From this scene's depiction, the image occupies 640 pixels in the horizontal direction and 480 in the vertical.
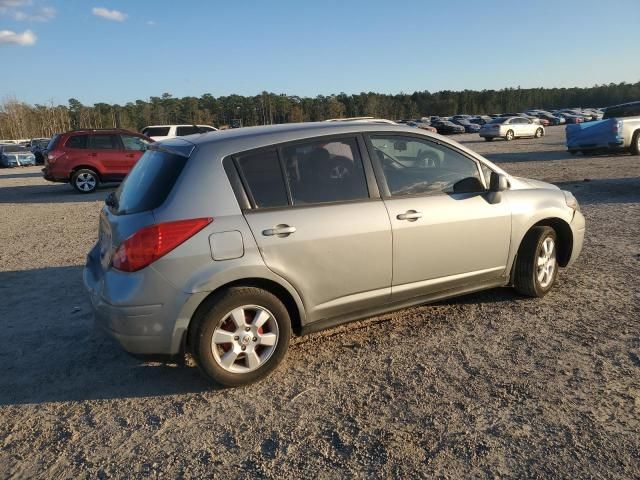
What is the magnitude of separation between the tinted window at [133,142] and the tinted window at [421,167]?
12950 mm

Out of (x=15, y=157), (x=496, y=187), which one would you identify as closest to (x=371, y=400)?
(x=496, y=187)

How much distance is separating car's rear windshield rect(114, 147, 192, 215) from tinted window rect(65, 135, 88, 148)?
12734mm

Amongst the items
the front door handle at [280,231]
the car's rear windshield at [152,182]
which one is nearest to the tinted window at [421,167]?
the front door handle at [280,231]

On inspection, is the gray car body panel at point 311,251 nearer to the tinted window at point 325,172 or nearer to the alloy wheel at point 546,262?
the tinted window at point 325,172

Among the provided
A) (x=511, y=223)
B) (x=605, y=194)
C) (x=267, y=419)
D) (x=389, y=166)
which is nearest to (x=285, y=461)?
(x=267, y=419)

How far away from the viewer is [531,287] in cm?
476

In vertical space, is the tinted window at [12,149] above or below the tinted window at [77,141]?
below

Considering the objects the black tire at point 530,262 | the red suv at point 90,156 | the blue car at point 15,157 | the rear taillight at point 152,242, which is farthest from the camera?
the blue car at point 15,157

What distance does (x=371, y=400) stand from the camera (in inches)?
130

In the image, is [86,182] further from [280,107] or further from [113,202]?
[280,107]

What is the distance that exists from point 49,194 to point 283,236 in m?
15.0

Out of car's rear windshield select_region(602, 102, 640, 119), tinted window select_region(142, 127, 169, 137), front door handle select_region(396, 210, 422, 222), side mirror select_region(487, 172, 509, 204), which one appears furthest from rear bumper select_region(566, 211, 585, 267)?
tinted window select_region(142, 127, 169, 137)

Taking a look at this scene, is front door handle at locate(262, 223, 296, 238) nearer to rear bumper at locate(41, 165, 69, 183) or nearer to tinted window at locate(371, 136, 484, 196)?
tinted window at locate(371, 136, 484, 196)

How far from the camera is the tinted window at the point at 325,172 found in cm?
371
